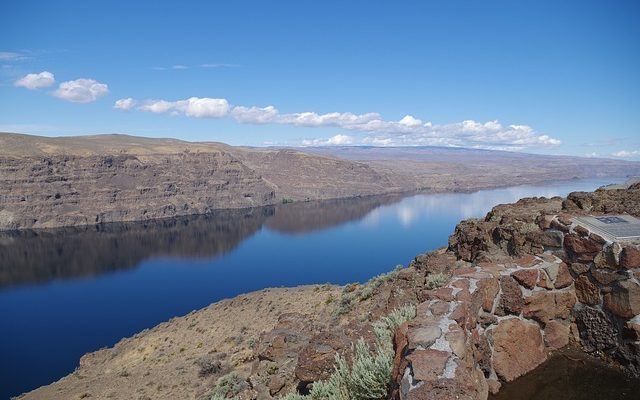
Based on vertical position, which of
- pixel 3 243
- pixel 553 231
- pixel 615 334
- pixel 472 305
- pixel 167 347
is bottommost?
pixel 3 243

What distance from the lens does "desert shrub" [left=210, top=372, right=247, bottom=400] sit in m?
9.64

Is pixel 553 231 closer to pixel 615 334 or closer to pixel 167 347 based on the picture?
pixel 615 334

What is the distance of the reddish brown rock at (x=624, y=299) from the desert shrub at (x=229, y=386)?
695 centimetres

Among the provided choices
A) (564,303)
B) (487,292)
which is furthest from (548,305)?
(487,292)

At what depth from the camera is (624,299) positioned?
5.12 m

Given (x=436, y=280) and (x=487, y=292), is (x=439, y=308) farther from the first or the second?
(x=436, y=280)

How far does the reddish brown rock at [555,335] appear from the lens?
217 inches

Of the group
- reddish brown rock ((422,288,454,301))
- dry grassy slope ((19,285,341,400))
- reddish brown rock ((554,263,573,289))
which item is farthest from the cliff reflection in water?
reddish brown rock ((554,263,573,289))

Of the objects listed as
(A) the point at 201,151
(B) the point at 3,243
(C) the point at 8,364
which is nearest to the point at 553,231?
(C) the point at 8,364

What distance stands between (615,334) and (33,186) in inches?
4825

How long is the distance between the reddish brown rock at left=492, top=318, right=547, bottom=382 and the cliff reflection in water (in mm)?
67050

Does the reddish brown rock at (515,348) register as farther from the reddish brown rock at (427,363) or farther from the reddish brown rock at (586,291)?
the reddish brown rock at (427,363)

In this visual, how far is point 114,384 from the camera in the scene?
16.9 metres

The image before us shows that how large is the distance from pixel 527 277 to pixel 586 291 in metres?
0.77
